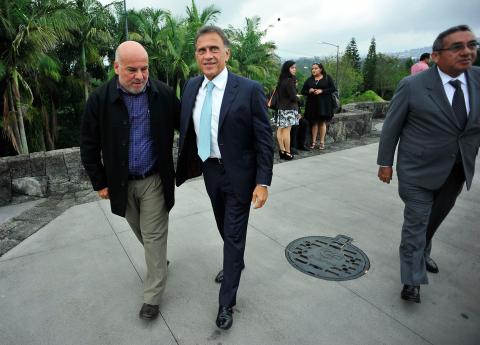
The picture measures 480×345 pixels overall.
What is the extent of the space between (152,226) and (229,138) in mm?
875

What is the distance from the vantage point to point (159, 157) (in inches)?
94.0

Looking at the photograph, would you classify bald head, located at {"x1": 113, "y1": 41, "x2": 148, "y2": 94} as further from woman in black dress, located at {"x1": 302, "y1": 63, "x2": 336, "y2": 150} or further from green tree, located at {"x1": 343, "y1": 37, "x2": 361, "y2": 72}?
green tree, located at {"x1": 343, "y1": 37, "x2": 361, "y2": 72}

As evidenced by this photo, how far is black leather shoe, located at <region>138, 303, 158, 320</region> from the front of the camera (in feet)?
7.63

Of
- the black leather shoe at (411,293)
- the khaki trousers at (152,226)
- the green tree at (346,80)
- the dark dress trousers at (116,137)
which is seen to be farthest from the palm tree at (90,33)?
the green tree at (346,80)

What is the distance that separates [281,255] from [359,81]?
70458 millimetres

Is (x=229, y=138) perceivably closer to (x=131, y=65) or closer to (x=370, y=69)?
(x=131, y=65)

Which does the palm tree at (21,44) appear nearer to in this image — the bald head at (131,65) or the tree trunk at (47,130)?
the tree trunk at (47,130)

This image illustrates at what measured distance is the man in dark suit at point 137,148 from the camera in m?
2.26

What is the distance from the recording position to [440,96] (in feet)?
7.57

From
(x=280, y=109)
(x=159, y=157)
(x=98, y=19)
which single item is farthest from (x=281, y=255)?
(x=98, y=19)

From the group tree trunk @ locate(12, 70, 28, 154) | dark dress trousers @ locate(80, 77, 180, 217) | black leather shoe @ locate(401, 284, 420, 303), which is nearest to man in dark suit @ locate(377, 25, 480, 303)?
black leather shoe @ locate(401, 284, 420, 303)

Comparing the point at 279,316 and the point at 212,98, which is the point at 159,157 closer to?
the point at 212,98

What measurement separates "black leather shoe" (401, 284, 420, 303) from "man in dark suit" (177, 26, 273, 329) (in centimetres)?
130

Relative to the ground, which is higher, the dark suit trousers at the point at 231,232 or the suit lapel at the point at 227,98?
the suit lapel at the point at 227,98
